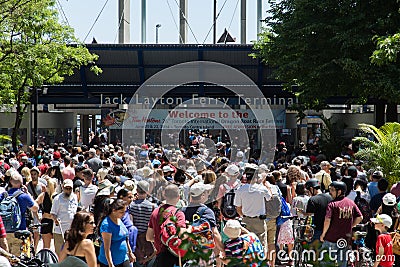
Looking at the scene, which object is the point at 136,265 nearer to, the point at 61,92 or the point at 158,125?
the point at 158,125

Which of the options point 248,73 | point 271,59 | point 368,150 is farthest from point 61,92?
point 368,150

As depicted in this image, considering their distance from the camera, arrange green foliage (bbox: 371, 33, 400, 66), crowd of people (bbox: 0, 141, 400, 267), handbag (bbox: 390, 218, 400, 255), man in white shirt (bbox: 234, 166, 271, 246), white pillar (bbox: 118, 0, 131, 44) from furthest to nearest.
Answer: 1. white pillar (bbox: 118, 0, 131, 44)
2. green foliage (bbox: 371, 33, 400, 66)
3. man in white shirt (bbox: 234, 166, 271, 246)
4. handbag (bbox: 390, 218, 400, 255)
5. crowd of people (bbox: 0, 141, 400, 267)

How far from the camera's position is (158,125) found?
37.3 metres

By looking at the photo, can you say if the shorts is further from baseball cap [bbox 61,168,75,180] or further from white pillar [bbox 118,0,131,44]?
white pillar [bbox 118,0,131,44]

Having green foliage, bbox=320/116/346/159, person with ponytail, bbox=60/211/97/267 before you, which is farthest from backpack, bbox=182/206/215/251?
green foliage, bbox=320/116/346/159

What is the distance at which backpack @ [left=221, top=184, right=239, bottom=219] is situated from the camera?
12227 mm

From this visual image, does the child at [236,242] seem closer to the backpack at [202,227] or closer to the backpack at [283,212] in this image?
the backpack at [202,227]

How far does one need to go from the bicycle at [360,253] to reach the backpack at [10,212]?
5.14 meters

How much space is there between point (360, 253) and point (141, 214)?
349 cm

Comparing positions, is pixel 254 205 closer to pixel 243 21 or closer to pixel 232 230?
pixel 232 230

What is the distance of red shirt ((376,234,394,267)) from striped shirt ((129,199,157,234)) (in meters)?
3.13

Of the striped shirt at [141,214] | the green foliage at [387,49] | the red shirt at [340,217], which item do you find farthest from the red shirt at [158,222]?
the green foliage at [387,49]

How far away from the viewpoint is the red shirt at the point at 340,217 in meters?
10.7

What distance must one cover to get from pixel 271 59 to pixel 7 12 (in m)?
11.8
